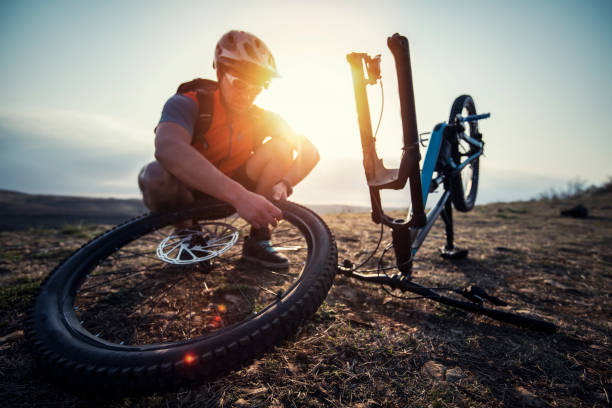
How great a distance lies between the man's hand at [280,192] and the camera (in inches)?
77.2

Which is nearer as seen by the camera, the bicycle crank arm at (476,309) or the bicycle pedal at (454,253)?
the bicycle crank arm at (476,309)

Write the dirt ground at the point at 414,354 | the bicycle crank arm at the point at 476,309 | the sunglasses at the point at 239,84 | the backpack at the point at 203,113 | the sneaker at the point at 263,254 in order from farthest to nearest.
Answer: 1. the sneaker at the point at 263,254
2. the sunglasses at the point at 239,84
3. the backpack at the point at 203,113
4. the bicycle crank arm at the point at 476,309
5. the dirt ground at the point at 414,354

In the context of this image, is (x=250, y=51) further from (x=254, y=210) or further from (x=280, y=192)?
(x=254, y=210)

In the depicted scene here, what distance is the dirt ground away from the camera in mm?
1097

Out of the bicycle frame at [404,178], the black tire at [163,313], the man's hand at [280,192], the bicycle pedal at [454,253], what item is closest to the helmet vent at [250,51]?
the bicycle frame at [404,178]

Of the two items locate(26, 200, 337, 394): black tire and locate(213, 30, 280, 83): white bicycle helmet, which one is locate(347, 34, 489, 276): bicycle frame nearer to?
locate(26, 200, 337, 394): black tire

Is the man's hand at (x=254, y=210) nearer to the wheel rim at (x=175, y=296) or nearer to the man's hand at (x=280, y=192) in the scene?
the wheel rim at (x=175, y=296)

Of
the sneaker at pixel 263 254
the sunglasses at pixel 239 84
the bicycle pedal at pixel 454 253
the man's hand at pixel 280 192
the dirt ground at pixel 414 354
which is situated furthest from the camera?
the bicycle pedal at pixel 454 253

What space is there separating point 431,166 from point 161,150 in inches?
77.3

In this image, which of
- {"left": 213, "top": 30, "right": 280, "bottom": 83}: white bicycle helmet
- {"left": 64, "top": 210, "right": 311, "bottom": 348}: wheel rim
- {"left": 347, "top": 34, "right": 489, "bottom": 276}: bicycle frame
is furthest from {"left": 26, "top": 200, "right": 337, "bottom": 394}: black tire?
{"left": 213, "top": 30, "right": 280, "bottom": 83}: white bicycle helmet

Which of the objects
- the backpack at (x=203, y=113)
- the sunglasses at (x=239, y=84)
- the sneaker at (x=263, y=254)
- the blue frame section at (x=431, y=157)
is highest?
the sunglasses at (x=239, y=84)

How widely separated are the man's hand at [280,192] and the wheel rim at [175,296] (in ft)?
0.74

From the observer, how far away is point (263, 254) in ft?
8.04

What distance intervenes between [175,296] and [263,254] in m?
0.78
